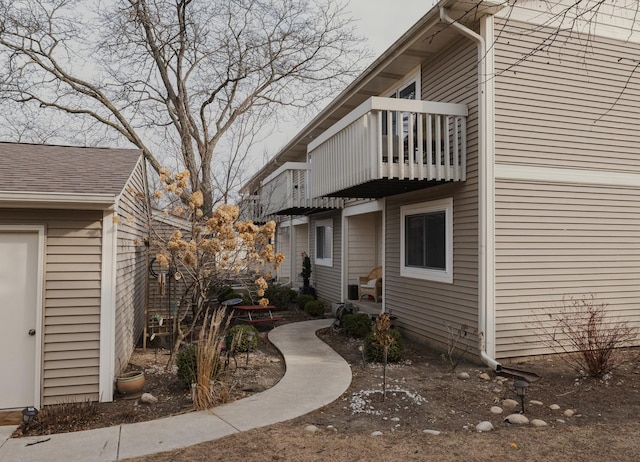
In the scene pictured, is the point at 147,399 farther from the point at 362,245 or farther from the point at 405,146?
the point at 362,245

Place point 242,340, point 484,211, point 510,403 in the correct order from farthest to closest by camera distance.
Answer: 1. point 242,340
2. point 484,211
3. point 510,403

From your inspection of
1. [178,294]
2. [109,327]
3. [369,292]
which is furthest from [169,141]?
[109,327]

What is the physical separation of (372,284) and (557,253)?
5.29 meters

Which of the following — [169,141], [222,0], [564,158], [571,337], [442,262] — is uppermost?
[222,0]

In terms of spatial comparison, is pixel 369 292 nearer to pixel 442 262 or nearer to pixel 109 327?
pixel 442 262

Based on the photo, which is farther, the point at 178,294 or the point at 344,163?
the point at 178,294

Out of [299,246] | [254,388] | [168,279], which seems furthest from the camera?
[299,246]

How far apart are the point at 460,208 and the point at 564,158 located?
1.87 m

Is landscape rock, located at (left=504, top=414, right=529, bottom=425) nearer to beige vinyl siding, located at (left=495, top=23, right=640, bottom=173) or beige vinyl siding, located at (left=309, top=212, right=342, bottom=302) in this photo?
beige vinyl siding, located at (left=495, top=23, right=640, bottom=173)

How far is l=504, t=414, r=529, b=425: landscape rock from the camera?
4551mm

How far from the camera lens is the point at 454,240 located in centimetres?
724

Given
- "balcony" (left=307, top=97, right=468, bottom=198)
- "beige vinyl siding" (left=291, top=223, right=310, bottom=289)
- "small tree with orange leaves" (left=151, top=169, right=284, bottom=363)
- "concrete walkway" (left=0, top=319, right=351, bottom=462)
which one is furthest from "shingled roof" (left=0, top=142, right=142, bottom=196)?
"beige vinyl siding" (left=291, top=223, right=310, bottom=289)

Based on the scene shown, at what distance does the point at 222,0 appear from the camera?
15.1m

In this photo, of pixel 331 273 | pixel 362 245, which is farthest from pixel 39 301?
pixel 331 273
